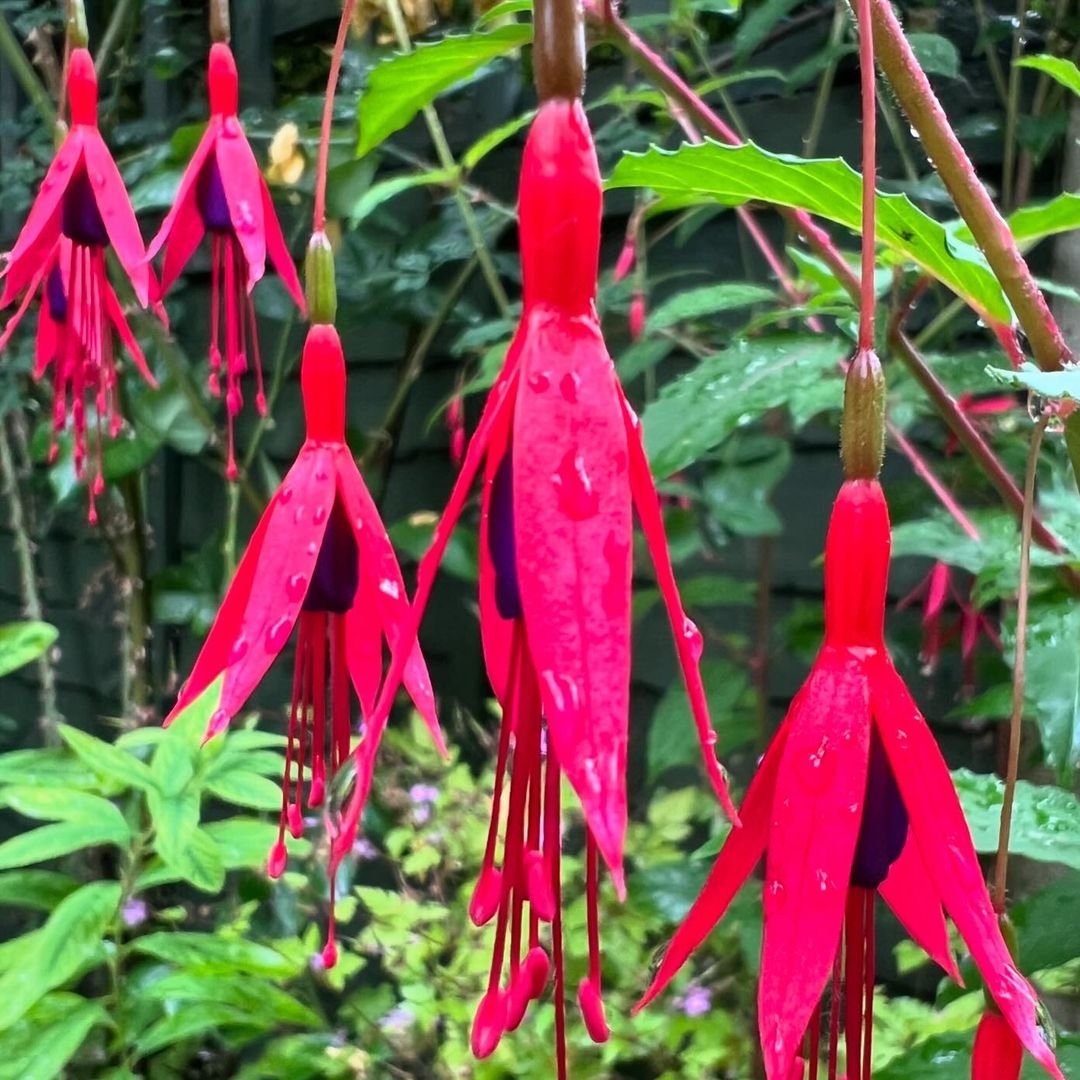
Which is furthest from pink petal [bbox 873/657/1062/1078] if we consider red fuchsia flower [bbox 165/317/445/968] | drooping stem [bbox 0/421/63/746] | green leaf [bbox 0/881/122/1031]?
drooping stem [bbox 0/421/63/746]

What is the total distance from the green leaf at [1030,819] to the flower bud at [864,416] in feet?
0.74

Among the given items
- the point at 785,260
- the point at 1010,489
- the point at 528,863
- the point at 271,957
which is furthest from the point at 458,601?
the point at 528,863

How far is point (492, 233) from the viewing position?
150 centimetres

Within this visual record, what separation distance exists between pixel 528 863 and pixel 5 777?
2.36 ft

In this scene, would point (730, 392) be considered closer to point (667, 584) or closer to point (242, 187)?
point (242, 187)

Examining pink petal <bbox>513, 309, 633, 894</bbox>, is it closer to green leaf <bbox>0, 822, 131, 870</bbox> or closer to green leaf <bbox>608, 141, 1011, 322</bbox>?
green leaf <bbox>608, 141, 1011, 322</bbox>

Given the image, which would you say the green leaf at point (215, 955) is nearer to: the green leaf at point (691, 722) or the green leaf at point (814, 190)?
the green leaf at point (691, 722)

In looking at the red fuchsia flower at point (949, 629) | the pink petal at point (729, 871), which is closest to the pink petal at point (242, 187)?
the pink petal at point (729, 871)

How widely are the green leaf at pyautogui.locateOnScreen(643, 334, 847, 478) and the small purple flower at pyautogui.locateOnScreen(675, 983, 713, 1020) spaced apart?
2.24 feet

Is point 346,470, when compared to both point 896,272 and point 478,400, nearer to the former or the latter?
point 896,272

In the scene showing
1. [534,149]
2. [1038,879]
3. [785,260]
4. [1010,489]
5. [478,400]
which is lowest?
[1038,879]

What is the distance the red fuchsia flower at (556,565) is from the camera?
0.21 meters

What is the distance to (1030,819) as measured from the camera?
468 millimetres

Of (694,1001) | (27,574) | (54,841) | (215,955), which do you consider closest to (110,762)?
(54,841)
